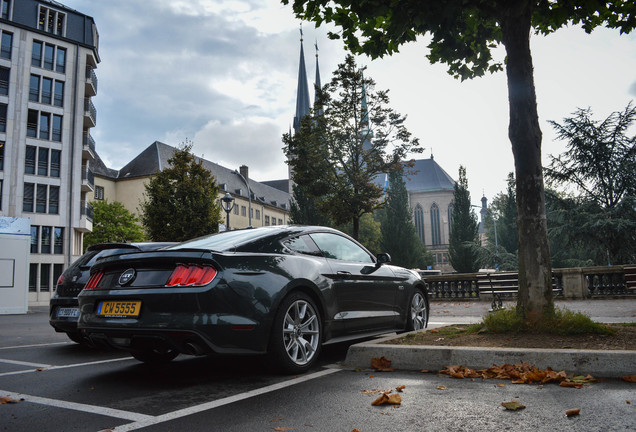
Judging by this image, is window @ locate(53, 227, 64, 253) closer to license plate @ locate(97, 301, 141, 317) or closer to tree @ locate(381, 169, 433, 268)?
tree @ locate(381, 169, 433, 268)

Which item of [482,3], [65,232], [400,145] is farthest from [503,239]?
[482,3]

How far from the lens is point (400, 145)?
27.2m

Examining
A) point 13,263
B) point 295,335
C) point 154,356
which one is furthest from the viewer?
point 13,263

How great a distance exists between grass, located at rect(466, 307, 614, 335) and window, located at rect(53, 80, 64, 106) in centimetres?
4492

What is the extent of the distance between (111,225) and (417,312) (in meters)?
53.9

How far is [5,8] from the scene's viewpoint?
41125 millimetres

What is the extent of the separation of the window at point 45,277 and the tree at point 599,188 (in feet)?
121

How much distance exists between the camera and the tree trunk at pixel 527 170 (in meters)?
5.77

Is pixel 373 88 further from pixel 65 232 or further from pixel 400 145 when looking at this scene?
pixel 65 232

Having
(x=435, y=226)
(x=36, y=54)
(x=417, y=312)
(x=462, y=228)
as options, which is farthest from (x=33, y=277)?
(x=435, y=226)

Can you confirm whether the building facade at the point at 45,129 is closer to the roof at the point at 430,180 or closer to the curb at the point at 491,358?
the curb at the point at 491,358

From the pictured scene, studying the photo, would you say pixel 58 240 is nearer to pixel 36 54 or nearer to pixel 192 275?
pixel 36 54

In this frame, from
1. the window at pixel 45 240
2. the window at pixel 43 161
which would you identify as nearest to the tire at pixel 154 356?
the window at pixel 45 240

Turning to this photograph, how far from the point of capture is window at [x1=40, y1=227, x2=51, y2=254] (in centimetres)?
4097
